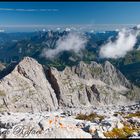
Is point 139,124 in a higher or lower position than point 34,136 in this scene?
lower

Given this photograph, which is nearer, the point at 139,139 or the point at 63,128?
the point at 139,139

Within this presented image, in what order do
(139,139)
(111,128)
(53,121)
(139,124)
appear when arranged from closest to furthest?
1. (139,139)
2. (53,121)
3. (111,128)
4. (139,124)

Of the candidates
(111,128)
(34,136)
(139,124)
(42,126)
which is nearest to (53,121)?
(42,126)

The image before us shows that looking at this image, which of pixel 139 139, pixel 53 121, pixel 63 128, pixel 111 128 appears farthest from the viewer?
pixel 111 128

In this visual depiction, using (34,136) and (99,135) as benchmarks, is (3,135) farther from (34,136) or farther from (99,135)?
(99,135)

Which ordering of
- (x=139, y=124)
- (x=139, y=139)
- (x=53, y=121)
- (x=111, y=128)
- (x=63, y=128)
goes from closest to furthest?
(x=139, y=139) < (x=63, y=128) < (x=53, y=121) < (x=111, y=128) < (x=139, y=124)

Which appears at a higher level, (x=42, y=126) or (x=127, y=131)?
(x=42, y=126)

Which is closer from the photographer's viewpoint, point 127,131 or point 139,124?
point 127,131

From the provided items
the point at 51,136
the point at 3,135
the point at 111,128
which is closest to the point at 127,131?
the point at 111,128

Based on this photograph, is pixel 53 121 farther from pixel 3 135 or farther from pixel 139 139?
pixel 139 139
